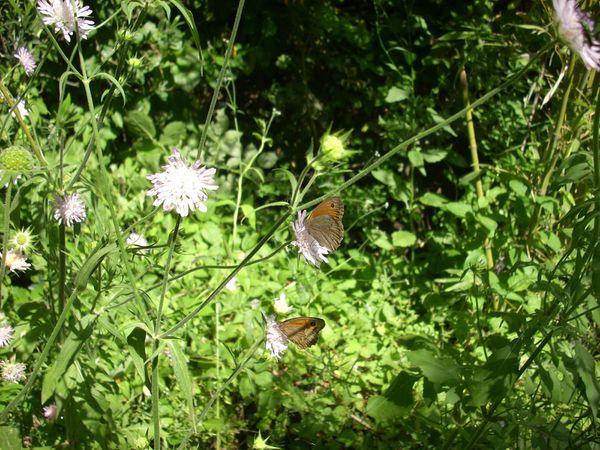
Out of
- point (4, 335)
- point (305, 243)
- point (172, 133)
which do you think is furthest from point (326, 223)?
point (172, 133)

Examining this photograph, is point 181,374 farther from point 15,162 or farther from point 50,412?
→ point 50,412

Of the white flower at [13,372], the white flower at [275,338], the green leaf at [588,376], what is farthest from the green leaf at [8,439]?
the green leaf at [588,376]

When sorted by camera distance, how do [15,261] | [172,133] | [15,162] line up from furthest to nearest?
[172,133] → [15,261] → [15,162]

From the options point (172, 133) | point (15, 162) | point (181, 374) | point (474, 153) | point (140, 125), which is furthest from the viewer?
point (172, 133)

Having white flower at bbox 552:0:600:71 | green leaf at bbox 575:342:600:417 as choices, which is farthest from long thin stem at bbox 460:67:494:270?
white flower at bbox 552:0:600:71

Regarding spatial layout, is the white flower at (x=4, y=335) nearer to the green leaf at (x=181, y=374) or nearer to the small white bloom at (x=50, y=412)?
the small white bloom at (x=50, y=412)
